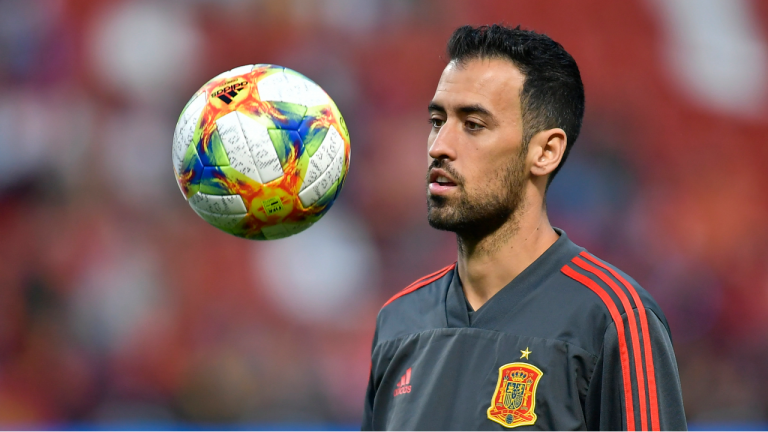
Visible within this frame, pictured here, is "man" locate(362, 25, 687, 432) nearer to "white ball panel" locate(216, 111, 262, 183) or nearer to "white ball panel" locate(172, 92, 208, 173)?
"white ball panel" locate(216, 111, 262, 183)

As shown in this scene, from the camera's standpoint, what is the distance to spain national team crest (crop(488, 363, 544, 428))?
86.7 inches

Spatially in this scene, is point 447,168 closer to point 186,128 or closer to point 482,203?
point 482,203

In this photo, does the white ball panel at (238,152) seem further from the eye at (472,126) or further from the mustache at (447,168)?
the eye at (472,126)

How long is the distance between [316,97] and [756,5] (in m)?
8.03

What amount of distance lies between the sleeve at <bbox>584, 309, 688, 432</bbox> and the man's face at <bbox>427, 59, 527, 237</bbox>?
540 millimetres

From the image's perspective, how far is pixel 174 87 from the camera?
7.58 meters

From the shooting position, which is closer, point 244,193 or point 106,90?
point 244,193

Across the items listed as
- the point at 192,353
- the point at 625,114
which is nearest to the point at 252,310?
the point at 192,353

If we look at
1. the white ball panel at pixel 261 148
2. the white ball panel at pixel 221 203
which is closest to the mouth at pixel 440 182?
the white ball panel at pixel 261 148

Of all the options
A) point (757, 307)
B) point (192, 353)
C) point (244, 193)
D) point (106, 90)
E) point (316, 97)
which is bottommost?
point (192, 353)

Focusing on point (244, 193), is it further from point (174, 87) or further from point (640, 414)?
point (174, 87)

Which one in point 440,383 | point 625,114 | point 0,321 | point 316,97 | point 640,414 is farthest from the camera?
point 625,114

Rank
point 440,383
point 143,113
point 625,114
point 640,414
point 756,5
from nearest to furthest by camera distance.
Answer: point 640,414, point 440,383, point 143,113, point 625,114, point 756,5

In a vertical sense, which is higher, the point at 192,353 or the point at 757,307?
the point at 757,307
